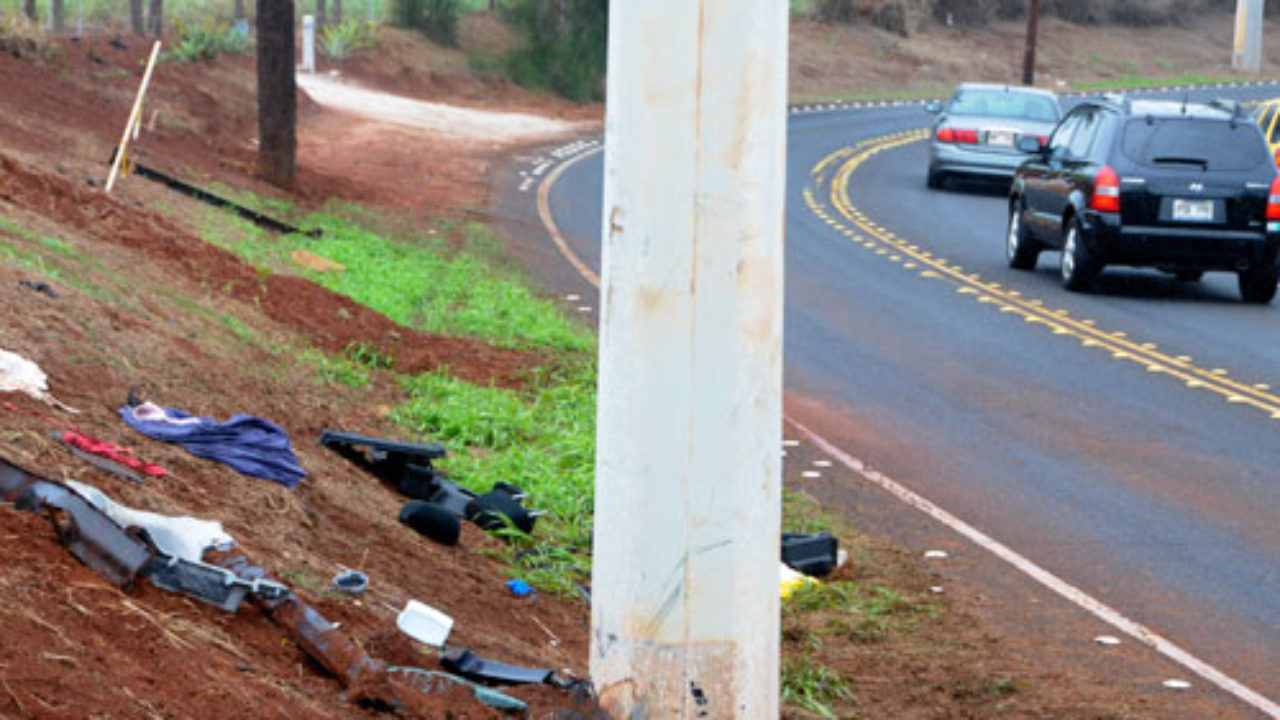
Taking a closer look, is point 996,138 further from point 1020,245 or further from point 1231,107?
point 1231,107

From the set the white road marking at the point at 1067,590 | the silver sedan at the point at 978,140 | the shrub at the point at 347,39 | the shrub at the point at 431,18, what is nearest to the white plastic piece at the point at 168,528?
the white road marking at the point at 1067,590

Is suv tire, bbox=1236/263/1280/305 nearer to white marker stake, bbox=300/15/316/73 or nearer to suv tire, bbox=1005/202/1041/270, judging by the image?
suv tire, bbox=1005/202/1041/270

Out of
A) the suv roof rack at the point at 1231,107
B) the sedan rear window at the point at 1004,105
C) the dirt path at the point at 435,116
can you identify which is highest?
the suv roof rack at the point at 1231,107

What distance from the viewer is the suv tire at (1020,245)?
22125 mm

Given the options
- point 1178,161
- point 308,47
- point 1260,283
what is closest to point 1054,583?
point 1178,161

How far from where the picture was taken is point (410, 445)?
9.93 metres

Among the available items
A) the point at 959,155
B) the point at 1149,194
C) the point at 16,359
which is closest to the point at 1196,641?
the point at 16,359

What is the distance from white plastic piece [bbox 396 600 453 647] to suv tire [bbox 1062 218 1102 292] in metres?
14.1

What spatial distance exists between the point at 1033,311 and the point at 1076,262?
4.66 ft

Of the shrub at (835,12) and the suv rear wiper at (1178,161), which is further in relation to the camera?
the shrub at (835,12)

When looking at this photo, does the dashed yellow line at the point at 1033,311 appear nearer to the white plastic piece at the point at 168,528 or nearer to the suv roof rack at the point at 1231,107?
the suv roof rack at the point at 1231,107

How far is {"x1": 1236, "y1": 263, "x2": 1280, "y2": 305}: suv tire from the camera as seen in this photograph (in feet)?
64.8

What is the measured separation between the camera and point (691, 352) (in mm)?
5699

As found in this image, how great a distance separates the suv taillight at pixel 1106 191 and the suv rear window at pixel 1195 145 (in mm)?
267
